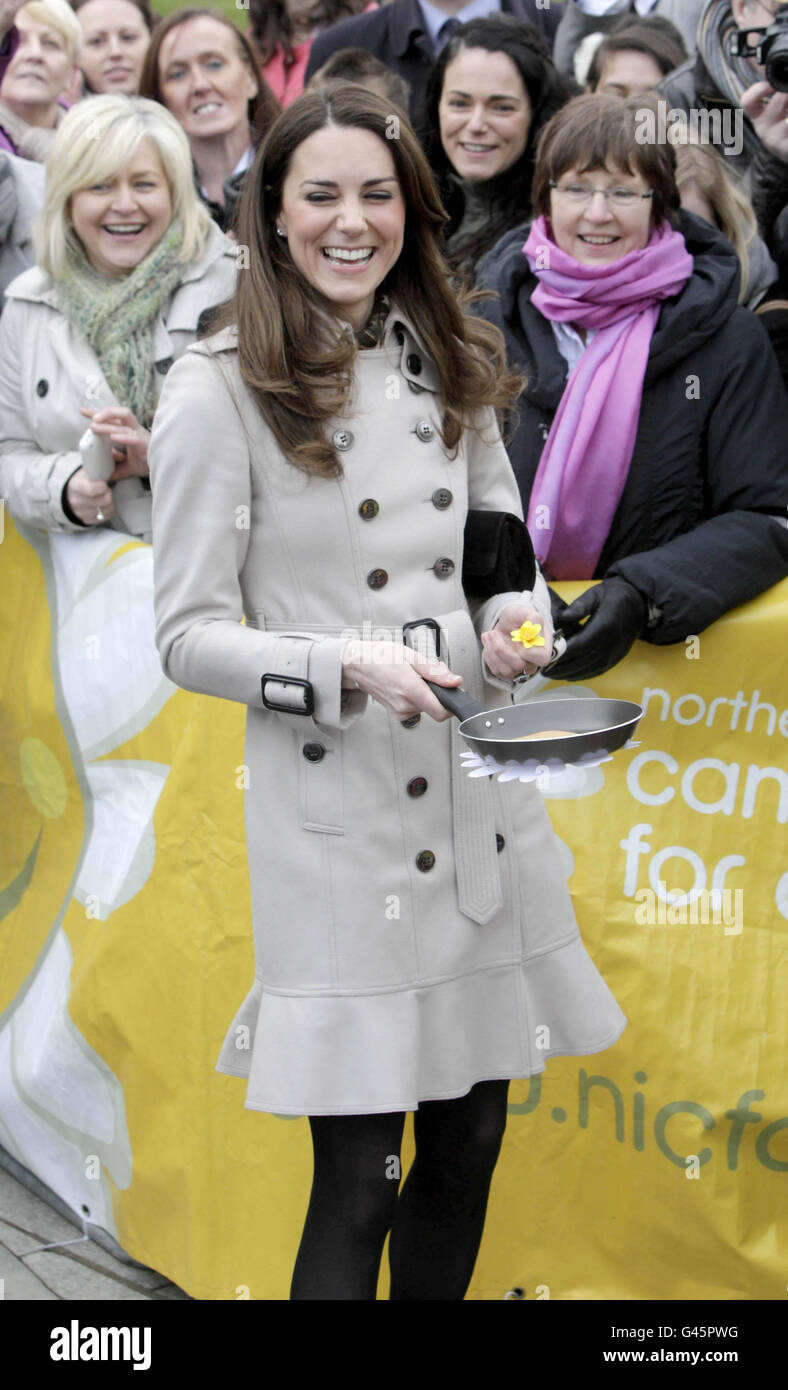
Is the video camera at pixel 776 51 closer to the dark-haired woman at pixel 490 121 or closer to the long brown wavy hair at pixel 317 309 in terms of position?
the dark-haired woman at pixel 490 121

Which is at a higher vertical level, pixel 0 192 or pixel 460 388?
pixel 0 192

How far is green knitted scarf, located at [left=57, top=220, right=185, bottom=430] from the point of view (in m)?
3.73

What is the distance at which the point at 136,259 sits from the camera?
3.82 meters

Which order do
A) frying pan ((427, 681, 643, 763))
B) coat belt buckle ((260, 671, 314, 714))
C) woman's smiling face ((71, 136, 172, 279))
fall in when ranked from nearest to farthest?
frying pan ((427, 681, 643, 763)) → coat belt buckle ((260, 671, 314, 714)) → woman's smiling face ((71, 136, 172, 279))

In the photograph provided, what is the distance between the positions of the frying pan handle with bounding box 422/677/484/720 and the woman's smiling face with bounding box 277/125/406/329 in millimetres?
593

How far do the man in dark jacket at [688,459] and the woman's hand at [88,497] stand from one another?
0.89 meters

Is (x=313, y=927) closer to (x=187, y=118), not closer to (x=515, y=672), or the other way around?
(x=515, y=672)

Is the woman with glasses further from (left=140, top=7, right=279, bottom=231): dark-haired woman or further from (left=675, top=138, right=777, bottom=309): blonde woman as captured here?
(left=140, top=7, right=279, bottom=231): dark-haired woman

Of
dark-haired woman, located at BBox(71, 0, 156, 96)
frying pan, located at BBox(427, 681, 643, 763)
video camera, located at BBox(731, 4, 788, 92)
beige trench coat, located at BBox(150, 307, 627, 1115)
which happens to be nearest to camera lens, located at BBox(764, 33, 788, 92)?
video camera, located at BBox(731, 4, 788, 92)

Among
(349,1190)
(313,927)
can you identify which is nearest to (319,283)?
(313,927)

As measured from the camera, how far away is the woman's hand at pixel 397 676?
2.07m

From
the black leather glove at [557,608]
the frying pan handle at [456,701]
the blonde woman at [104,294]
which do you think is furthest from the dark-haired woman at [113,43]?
the frying pan handle at [456,701]
